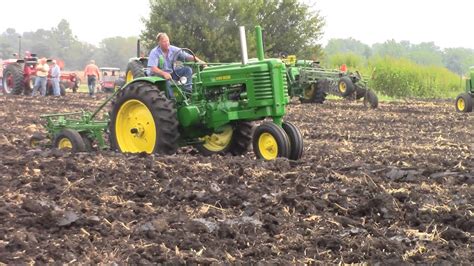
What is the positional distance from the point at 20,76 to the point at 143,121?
1675 centimetres

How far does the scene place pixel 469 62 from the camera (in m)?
85.8

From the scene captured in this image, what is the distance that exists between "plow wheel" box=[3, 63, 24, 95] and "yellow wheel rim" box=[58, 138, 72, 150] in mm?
16112

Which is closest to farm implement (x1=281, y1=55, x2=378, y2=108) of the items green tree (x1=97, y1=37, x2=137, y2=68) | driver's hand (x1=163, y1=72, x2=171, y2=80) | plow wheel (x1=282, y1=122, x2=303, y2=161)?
driver's hand (x1=163, y1=72, x2=171, y2=80)

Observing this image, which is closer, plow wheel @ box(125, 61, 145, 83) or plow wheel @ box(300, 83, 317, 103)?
plow wheel @ box(125, 61, 145, 83)

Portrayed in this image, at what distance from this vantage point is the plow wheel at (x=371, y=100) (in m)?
20.4

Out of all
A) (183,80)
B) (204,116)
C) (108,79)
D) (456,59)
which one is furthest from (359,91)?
(456,59)

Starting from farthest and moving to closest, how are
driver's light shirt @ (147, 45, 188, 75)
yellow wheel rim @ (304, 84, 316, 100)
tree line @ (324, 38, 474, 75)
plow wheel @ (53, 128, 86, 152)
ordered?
1. tree line @ (324, 38, 474, 75)
2. yellow wheel rim @ (304, 84, 316, 100)
3. driver's light shirt @ (147, 45, 188, 75)
4. plow wheel @ (53, 128, 86, 152)

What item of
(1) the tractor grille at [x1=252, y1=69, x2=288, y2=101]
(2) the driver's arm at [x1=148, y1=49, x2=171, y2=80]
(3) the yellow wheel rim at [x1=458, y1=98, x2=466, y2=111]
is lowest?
(3) the yellow wheel rim at [x1=458, y1=98, x2=466, y2=111]

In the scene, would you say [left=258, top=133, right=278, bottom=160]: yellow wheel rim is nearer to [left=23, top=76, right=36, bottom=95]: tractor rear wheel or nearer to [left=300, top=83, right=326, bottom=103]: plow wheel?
[left=300, top=83, right=326, bottom=103]: plow wheel

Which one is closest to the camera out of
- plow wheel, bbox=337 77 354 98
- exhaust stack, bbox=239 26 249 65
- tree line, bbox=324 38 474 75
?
exhaust stack, bbox=239 26 249 65

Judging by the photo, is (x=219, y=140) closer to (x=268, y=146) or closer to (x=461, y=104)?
(x=268, y=146)

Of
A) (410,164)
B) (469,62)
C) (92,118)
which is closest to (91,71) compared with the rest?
(92,118)

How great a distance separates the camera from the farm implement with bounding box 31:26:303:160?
316 inches

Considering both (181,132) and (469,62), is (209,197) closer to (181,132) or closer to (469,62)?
(181,132)
